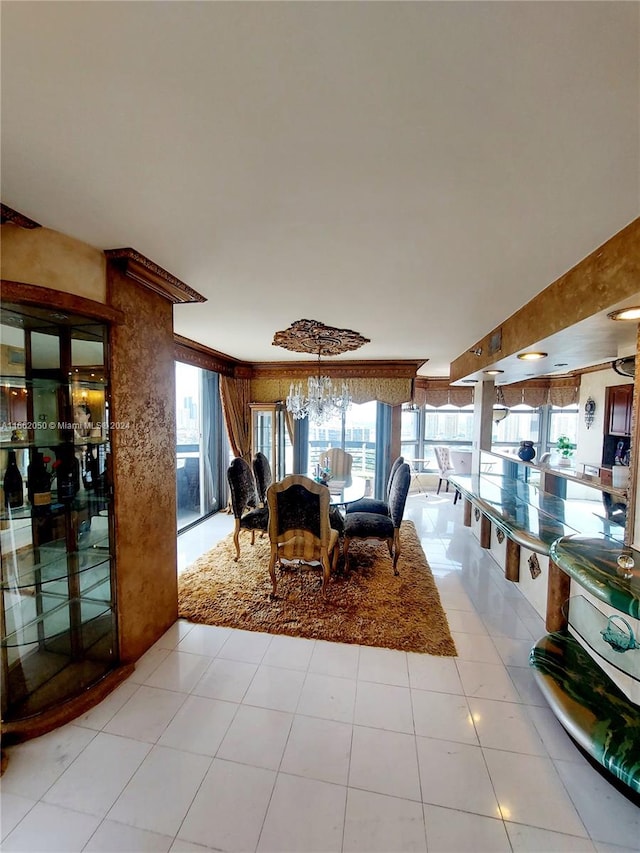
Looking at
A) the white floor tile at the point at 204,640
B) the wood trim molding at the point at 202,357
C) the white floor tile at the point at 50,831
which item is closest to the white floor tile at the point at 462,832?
the white floor tile at the point at 50,831

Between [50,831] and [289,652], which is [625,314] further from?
[50,831]

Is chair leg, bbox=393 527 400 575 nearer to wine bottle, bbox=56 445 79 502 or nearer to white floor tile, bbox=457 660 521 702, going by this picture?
white floor tile, bbox=457 660 521 702

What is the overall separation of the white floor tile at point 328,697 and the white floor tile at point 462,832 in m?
0.53

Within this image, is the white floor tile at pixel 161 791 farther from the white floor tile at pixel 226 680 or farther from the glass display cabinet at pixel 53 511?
the glass display cabinet at pixel 53 511

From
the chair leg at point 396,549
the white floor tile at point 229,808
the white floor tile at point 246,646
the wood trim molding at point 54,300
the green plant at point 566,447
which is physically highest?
the wood trim molding at point 54,300

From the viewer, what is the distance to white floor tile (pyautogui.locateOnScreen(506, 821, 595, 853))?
49.2 inches

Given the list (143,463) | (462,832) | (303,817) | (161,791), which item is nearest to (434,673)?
(462,832)

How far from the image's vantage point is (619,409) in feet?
16.5

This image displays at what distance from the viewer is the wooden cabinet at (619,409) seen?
482cm

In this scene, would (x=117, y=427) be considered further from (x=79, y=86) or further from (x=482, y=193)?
(x=482, y=193)

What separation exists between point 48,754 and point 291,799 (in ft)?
3.88

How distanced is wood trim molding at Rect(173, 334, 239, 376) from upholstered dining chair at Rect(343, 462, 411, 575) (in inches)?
115

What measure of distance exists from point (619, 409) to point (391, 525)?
4.32 m

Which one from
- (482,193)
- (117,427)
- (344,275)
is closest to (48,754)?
(117,427)
